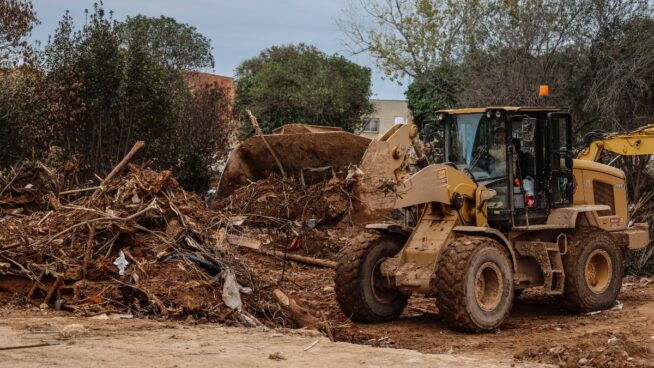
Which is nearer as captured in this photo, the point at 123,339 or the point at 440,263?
the point at 123,339

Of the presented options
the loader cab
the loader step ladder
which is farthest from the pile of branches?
the loader step ladder

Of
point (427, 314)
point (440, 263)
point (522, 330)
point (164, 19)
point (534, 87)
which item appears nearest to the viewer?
point (440, 263)

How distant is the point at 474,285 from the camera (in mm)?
11000

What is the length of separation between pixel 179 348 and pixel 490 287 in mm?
4240

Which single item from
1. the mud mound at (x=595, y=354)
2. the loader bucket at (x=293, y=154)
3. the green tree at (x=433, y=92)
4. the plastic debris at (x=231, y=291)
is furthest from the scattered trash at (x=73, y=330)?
the green tree at (x=433, y=92)

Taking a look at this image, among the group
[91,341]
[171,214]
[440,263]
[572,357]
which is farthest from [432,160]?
[91,341]

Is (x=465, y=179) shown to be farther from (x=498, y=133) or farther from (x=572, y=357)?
(x=572, y=357)

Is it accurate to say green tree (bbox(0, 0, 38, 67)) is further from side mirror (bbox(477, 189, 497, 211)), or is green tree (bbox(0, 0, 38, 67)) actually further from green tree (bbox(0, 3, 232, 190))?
side mirror (bbox(477, 189, 497, 211))

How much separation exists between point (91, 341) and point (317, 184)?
9276 mm

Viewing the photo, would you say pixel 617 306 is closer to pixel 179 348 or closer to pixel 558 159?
pixel 558 159

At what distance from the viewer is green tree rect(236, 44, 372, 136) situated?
38.5 metres

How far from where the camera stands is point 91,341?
922 centimetres

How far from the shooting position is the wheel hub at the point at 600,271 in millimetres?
13141

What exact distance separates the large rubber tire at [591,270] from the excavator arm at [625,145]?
2348 mm
